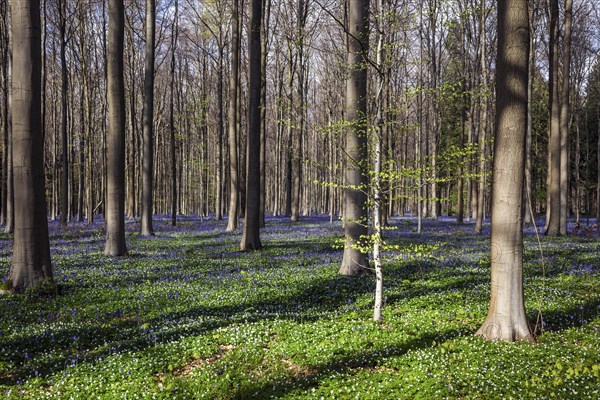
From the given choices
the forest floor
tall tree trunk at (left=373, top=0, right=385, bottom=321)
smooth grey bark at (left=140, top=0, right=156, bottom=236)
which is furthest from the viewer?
smooth grey bark at (left=140, top=0, right=156, bottom=236)

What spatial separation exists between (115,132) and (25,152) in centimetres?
609

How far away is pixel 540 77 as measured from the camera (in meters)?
45.1

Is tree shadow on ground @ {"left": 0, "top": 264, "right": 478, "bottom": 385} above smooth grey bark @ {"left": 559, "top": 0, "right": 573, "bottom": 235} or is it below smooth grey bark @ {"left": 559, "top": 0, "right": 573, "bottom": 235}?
below

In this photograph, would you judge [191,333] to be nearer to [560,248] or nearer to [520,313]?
[520,313]

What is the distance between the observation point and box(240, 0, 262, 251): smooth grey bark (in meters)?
17.3

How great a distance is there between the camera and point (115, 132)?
52.1ft

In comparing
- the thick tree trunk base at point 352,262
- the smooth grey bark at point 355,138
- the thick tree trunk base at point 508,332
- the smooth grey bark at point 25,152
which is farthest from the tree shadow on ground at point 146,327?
the smooth grey bark at point 25,152

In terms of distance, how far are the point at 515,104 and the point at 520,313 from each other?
→ 12.2 ft

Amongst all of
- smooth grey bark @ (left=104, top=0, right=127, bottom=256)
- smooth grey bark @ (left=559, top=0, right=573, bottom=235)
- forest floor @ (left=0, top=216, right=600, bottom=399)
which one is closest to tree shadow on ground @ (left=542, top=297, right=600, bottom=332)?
forest floor @ (left=0, top=216, right=600, bottom=399)

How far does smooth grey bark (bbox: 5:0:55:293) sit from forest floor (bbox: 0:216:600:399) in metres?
0.83

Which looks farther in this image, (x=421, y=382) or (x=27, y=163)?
(x=27, y=163)

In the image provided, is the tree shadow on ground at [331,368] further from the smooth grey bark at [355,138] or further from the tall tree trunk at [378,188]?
the smooth grey bark at [355,138]

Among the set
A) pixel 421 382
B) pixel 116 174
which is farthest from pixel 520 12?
pixel 116 174

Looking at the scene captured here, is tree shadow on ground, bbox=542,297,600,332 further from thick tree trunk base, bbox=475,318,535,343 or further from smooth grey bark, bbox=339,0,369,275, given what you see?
smooth grey bark, bbox=339,0,369,275
